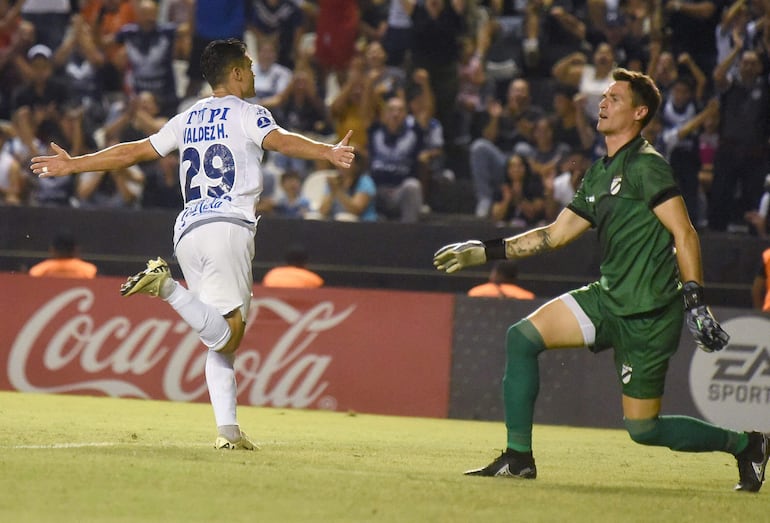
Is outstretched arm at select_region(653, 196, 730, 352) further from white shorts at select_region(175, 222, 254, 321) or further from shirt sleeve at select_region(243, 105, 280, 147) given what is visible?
white shorts at select_region(175, 222, 254, 321)

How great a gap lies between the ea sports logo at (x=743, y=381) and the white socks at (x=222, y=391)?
5430 millimetres

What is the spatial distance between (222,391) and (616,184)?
102 inches

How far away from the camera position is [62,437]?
898 cm

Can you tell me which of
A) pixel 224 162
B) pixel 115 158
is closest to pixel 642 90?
pixel 224 162

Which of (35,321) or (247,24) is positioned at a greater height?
(247,24)

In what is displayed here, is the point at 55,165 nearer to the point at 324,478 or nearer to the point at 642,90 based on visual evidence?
the point at 324,478

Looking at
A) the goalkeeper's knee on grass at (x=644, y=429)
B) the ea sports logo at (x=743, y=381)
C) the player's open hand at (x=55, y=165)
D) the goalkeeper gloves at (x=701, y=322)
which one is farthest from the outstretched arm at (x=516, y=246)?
the ea sports logo at (x=743, y=381)

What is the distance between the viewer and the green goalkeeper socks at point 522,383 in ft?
24.7

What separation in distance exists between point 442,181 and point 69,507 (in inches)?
434

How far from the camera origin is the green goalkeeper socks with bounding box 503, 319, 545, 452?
7.52m

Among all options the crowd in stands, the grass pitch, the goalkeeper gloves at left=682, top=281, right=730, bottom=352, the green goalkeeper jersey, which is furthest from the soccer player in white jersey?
the crowd in stands

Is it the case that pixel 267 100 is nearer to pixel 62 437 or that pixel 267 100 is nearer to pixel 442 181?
pixel 442 181

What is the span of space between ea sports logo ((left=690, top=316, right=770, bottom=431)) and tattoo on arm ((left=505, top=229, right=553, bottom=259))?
4.93 meters

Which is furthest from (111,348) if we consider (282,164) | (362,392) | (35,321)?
(282,164)
